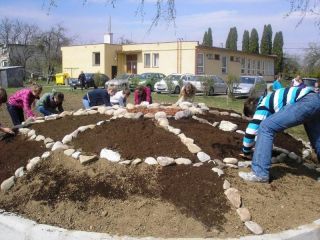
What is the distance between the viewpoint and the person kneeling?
27.8ft

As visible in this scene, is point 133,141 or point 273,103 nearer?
point 273,103

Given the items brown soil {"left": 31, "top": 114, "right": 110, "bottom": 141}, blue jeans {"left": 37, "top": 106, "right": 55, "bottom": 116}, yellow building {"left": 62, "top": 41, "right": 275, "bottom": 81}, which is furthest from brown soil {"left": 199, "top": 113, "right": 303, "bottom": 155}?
yellow building {"left": 62, "top": 41, "right": 275, "bottom": 81}

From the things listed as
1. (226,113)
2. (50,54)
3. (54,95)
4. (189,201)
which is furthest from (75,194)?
(50,54)

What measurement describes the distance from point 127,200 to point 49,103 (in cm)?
500

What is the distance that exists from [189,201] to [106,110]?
2.87m

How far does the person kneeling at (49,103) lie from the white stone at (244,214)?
5362 mm

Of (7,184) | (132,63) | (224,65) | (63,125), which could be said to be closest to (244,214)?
(7,184)

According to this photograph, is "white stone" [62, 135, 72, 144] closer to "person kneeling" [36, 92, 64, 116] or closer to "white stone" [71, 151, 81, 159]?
"white stone" [71, 151, 81, 159]

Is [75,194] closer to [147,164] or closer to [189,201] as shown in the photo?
[147,164]

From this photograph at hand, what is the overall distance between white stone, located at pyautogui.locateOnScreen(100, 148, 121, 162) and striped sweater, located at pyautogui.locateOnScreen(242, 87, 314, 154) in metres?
1.41

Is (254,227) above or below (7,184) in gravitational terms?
below

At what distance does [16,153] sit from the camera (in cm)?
535

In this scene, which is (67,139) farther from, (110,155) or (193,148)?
(193,148)

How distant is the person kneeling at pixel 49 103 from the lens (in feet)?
27.8
